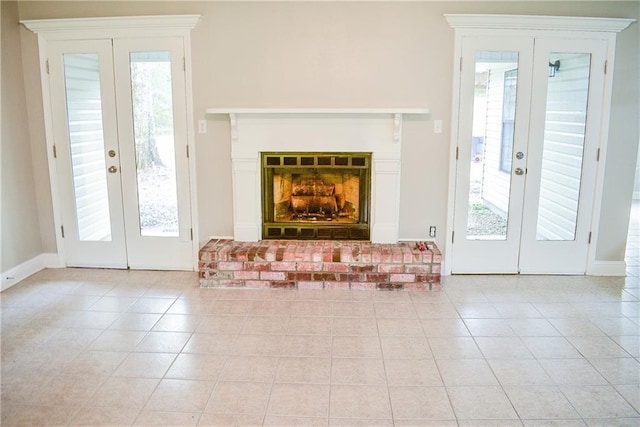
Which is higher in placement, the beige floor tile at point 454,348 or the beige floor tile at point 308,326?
the beige floor tile at point 308,326

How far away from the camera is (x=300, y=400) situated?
7.84 ft

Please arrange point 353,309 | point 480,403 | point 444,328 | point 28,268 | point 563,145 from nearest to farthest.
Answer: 1. point 480,403
2. point 444,328
3. point 353,309
4. point 563,145
5. point 28,268

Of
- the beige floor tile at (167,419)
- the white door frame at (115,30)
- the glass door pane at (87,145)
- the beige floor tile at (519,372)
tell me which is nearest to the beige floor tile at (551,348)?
the beige floor tile at (519,372)

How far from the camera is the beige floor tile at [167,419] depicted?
2.21 m

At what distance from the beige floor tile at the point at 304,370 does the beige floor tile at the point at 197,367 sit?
351mm

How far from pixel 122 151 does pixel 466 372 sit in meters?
3.27

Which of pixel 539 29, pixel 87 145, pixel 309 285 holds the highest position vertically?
pixel 539 29

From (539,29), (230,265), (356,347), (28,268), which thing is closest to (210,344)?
(356,347)

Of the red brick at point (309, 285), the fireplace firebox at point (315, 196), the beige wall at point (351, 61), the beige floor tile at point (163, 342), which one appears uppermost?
the beige wall at point (351, 61)

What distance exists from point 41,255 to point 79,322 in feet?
4.72

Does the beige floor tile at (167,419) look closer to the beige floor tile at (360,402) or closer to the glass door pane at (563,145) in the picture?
the beige floor tile at (360,402)

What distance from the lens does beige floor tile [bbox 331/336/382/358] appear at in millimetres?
2839

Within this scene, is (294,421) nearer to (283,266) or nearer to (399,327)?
(399,327)

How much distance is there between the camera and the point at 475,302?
363cm
